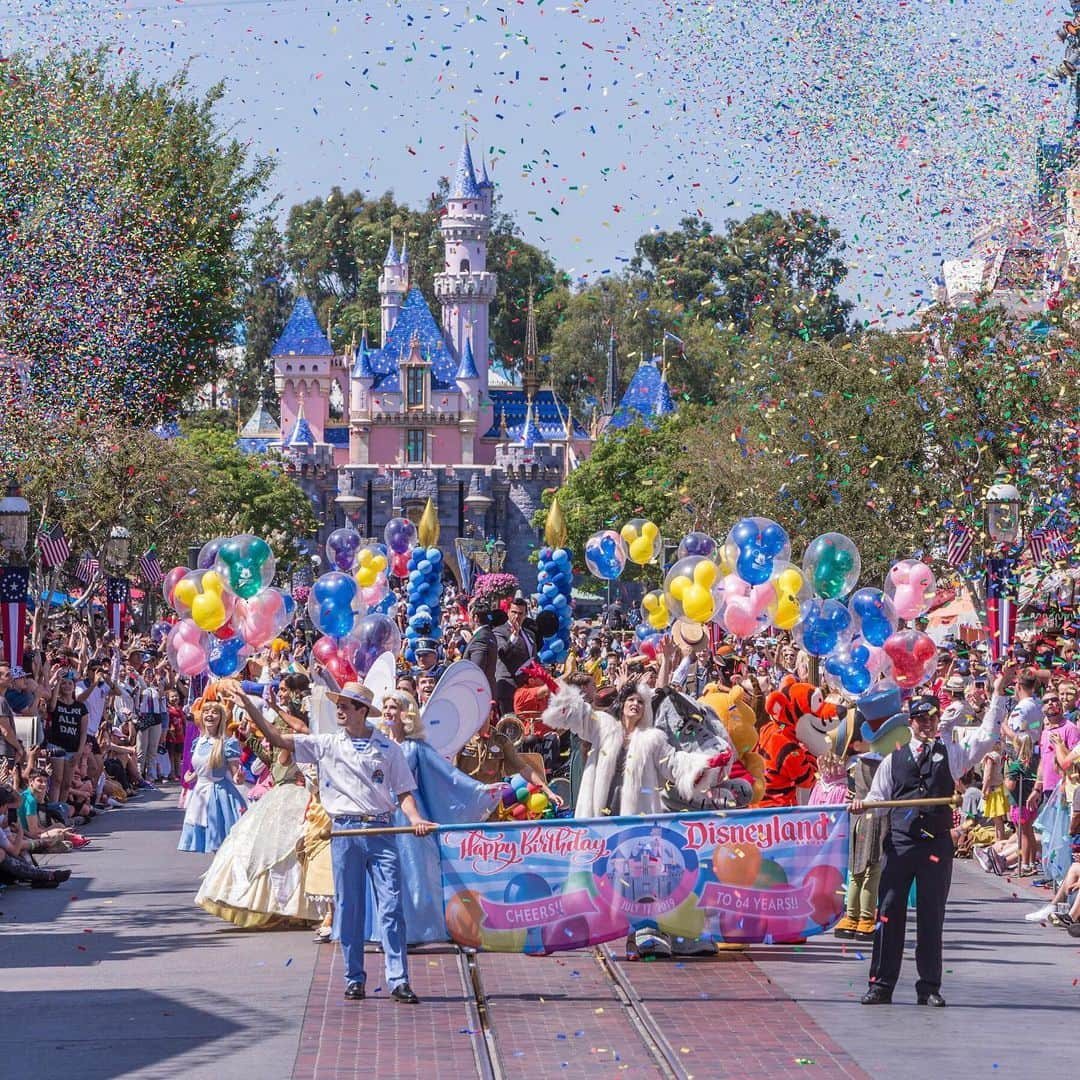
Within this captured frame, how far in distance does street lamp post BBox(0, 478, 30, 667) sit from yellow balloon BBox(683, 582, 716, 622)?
6966 millimetres

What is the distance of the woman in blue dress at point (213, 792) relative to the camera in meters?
15.6

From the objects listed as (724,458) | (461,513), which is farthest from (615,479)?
(461,513)

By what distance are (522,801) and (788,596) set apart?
6.12 m

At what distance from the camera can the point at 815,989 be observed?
11.1 metres

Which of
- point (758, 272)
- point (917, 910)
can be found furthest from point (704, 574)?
point (758, 272)

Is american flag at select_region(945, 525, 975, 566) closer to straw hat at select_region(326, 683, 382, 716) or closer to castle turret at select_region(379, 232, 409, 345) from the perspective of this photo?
straw hat at select_region(326, 683, 382, 716)

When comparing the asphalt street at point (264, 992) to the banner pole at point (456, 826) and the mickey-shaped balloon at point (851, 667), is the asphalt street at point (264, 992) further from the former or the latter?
the mickey-shaped balloon at point (851, 667)

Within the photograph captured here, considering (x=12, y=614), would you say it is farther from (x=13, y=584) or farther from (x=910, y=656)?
(x=910, y=656)

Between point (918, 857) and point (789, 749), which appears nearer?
point (918, 857)

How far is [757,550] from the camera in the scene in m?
19.0

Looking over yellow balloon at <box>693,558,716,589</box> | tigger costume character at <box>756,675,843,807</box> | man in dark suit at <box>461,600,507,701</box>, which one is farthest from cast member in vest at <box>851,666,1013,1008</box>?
yellow balloon at <box>693,558,716,589</box>

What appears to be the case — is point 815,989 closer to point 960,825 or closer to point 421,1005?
point 421,1005

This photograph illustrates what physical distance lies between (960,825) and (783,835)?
23.9 ft

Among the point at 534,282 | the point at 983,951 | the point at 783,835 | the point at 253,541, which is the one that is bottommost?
the point at 983,951
